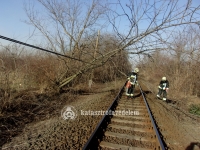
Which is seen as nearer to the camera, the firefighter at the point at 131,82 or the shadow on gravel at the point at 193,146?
the shadow on gravel at the point at 193,146

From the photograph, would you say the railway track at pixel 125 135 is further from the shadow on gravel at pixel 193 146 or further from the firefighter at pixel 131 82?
the firefighter at pixel 131 82

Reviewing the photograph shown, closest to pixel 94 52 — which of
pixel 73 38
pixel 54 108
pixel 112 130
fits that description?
pixel 73 38

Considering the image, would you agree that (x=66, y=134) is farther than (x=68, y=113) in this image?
No

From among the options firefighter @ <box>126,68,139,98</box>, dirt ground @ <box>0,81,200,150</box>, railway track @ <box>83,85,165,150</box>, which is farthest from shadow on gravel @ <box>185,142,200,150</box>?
firefighter @ <box>126,68,139,98</box>

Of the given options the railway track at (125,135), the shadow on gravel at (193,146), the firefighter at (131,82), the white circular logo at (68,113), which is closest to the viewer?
the railway track at (125,135)

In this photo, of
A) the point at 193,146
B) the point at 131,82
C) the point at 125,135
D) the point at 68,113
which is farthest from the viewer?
the point at 131,82

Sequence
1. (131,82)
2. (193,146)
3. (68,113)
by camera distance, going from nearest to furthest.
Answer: (193,146) < (68,113) < (131,82)

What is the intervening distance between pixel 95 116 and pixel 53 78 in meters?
5.30

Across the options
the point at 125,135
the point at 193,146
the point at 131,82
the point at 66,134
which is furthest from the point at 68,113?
the point at 131,82

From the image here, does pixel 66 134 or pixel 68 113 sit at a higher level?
pixel 68 113

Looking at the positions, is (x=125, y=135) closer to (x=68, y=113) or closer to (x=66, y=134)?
(x=66, y=134)

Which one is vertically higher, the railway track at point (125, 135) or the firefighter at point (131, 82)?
the firefighter at point (131, 82)

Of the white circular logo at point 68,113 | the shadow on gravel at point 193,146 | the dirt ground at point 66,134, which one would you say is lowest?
the shadow on gravel at point 193,146

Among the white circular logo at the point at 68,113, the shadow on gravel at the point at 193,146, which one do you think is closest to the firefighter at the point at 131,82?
the white circular logo at the point at 68,113
